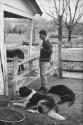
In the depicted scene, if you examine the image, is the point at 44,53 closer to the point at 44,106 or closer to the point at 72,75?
the point at 44,106

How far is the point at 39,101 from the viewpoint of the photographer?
5.36 metres

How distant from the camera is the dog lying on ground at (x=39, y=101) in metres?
5.23

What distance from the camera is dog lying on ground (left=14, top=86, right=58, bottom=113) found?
523 centimetres

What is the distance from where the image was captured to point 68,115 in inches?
207

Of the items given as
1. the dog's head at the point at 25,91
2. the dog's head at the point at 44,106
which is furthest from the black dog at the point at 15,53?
the dog's head at the point at 44,106

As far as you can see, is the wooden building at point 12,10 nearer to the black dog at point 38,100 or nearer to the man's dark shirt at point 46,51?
the black dog at point 38,100

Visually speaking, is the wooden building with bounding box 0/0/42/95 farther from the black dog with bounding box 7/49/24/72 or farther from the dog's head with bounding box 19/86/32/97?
the black dog with bounding box 7/49/24/72

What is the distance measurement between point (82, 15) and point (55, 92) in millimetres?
31304

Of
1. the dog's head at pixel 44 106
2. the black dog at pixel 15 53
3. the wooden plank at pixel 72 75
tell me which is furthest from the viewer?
the black dog at pixel 15 53

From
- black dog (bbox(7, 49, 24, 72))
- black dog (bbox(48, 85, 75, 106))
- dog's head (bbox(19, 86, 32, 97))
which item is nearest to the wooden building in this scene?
dog's head (bbox(19, 86, 32, 97))

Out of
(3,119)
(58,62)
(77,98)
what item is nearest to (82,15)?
(58,62)

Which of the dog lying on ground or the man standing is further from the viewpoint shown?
the man standing

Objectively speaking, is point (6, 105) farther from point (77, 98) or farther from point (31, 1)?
point (31, 1)

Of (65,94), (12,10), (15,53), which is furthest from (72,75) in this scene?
(12,10)
